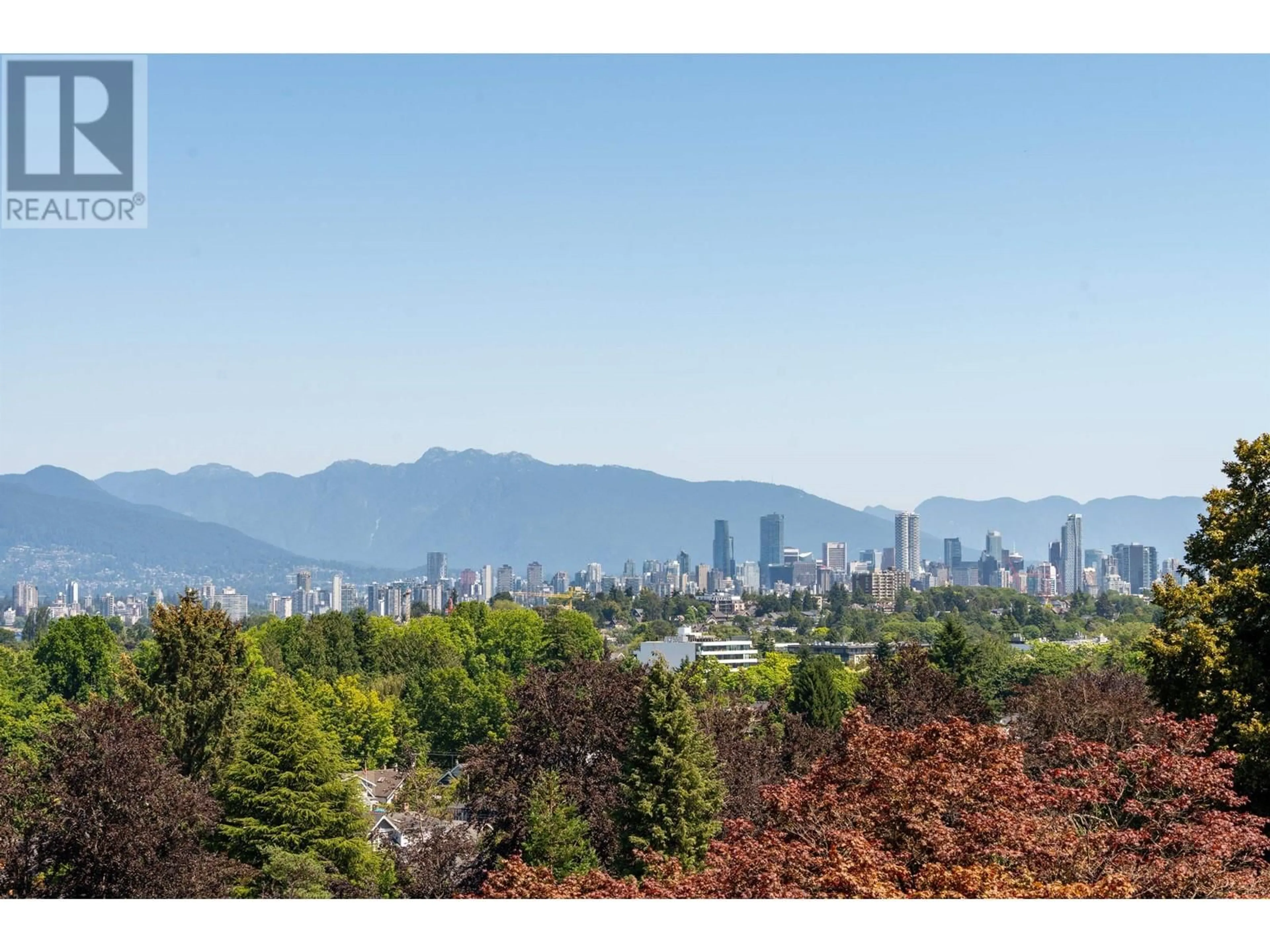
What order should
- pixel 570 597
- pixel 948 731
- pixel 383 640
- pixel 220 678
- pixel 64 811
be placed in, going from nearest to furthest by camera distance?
1. pixel 948 731
2. pixel 64 811
3. pixel 220 678
4. pixel 383 640
5. pixel 570 597

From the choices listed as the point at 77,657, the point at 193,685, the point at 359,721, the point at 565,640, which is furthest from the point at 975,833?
the point at 77,657

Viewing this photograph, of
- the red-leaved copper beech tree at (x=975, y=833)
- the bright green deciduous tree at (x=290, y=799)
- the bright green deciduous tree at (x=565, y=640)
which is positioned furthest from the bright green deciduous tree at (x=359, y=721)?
the red-leaved copper beech tree at (x=975, y=833)

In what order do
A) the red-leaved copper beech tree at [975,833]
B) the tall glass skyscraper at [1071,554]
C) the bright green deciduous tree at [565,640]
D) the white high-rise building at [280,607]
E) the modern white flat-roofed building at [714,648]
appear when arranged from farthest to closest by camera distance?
the tall glass skyscraper at [1071,554] → the white high-rise building at [280,607] → the modern white flat-roofed building at [714,648] → the bright green deciduous tree at [565,640] → the red-leaved copper beech tree at [975,833]

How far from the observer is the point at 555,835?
14.8 metres

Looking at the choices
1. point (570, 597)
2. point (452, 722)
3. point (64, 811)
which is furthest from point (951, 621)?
point (570, 597)

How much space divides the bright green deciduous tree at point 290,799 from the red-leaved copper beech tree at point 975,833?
17.3 ft

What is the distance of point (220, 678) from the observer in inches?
752

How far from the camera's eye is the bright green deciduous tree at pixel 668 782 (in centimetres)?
1484

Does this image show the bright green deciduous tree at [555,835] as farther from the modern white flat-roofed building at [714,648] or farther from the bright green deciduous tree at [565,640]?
the modern white flat-roofed building at [714,648]

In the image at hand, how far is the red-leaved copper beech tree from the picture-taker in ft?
25.1

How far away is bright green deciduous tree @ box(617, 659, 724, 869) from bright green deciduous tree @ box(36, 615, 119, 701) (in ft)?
81.1

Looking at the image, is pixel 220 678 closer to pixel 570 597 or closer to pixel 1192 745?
pixel 1192 745

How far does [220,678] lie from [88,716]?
721 cm

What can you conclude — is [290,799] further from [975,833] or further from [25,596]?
[25,596]
